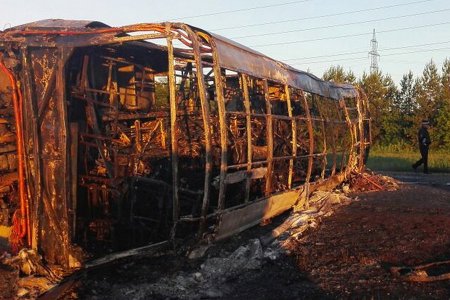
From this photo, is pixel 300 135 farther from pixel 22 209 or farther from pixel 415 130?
pixel 415 130

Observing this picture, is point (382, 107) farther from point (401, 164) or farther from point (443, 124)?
point (401, 164)

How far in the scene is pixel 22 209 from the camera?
5.98 m

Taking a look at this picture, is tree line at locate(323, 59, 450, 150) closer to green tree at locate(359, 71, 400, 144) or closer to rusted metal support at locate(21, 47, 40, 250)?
green tree at locate(359, 71, 400, 144)

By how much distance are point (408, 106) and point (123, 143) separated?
31.4 meters

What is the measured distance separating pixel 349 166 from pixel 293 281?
30.5ft

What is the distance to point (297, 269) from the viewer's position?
6.19 m

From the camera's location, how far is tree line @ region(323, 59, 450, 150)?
1266 inches

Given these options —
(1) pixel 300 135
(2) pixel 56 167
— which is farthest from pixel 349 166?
(2) pixel 56 167

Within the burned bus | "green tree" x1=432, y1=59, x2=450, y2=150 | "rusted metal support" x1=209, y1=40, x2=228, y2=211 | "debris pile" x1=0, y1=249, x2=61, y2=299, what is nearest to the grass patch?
"green tree" x1=432, y1=59, x2=450, y2=150

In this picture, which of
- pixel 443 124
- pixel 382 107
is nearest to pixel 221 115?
pixel 443 124

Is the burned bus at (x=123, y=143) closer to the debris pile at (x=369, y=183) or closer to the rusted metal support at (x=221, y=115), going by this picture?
the rusted metal support at (x=221, y=115)

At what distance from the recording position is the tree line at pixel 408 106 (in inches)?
1266

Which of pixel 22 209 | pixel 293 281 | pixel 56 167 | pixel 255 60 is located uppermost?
pixel 255 60

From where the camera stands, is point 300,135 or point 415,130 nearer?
point 300,135
